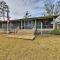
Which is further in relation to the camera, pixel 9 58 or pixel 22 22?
pixel 22 22


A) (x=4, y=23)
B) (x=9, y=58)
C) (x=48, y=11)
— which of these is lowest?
(x=9, y=58)

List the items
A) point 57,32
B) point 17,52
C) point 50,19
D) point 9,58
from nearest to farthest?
point 9,58 < point 17,52 < point 57,32 < point 50,19

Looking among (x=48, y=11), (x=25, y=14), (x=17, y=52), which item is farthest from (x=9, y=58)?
(x=25, y=14)

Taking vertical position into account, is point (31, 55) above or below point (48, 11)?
below

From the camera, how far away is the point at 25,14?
4662 cm

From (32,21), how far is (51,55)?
23119 millimetres

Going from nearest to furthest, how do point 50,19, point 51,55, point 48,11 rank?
point 51,55
point 50,19
point 48,11

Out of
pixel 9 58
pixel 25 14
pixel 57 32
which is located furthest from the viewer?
pixel 25 14

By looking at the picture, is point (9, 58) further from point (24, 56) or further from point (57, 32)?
point (57, 32)

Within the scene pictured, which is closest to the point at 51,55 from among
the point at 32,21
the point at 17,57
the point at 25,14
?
the point at 17,57

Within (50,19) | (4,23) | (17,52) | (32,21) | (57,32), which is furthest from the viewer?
(4,23)

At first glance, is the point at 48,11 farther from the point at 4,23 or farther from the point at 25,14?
the point at 4,23

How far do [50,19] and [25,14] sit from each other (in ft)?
59.4

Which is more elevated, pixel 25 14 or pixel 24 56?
pixel 25 14
